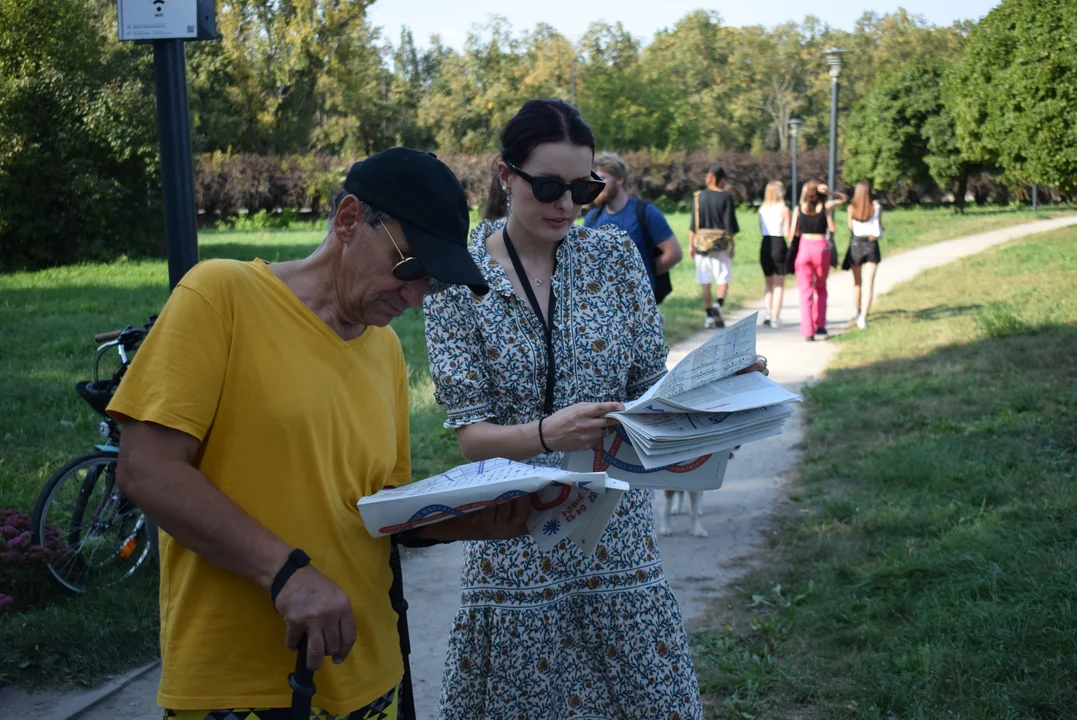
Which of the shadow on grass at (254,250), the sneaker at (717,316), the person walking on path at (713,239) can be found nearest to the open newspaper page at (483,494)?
the person walking on path at (713,239)

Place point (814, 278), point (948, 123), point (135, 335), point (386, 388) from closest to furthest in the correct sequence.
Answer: point (386, 388) < point (135, 335) < point (814, 278) < point (948, 123)

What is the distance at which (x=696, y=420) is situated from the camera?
239cm

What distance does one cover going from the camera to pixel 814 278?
12547 mm

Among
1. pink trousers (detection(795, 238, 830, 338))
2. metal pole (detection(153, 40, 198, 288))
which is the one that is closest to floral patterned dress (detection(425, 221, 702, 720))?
metal pole (detection(153, 40, 198, 288))

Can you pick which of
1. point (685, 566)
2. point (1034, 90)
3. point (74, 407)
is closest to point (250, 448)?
point (685, 566)

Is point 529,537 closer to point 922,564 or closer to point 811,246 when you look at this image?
point 922,564

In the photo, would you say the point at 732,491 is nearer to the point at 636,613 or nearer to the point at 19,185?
the point at 636,613

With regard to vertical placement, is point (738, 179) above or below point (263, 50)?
below

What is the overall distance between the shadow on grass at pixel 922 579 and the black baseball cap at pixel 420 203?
2.82 m

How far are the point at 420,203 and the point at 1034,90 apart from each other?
68.0ft

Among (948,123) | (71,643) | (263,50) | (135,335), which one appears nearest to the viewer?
(71,643)

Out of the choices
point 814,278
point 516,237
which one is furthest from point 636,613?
point 814,278

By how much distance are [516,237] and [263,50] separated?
4726 cm

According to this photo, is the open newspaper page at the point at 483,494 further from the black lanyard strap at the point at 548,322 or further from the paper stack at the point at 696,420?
the black lanyard strap at the point at 548,322
